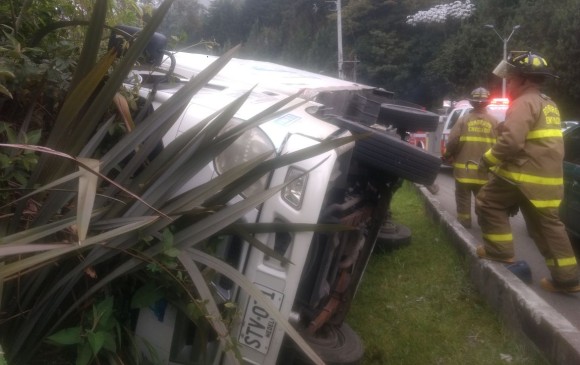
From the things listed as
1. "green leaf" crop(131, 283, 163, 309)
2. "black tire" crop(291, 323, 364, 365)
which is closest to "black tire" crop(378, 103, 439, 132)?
"black tire" crop(291, 323, 364, 365)

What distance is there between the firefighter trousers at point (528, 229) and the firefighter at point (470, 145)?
2256mm

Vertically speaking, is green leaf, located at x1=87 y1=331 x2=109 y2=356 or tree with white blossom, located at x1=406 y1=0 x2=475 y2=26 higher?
tree with white blossom, located at x1=406 y1=0 x2=475 y2=26

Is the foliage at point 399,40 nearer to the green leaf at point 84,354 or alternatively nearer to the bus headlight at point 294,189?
the bus headlight at point 294,189

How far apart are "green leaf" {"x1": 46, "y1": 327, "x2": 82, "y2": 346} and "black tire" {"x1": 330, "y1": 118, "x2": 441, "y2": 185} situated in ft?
5.64

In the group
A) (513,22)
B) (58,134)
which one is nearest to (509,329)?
(58,134)

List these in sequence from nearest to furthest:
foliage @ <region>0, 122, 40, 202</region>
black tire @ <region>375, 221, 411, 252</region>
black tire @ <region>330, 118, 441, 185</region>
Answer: foliage @ <region>0, 122, 40, 202</region> → black tire @ <region>330, 118, 441, 185</region> → black tire @ <region>375, 221, 411, 252</region>

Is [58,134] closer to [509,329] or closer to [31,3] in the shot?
[31,3]

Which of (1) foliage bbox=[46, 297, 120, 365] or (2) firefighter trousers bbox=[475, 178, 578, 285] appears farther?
(2) firefighter trousers bbox=[475, 178, 578, 285]

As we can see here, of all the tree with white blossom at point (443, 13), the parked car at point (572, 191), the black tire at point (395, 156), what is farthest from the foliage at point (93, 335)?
the tree with white blossom at point (443, 13)

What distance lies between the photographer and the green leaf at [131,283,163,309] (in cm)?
245

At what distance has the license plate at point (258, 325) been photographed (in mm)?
2641

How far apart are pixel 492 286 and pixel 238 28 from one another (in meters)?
35.3

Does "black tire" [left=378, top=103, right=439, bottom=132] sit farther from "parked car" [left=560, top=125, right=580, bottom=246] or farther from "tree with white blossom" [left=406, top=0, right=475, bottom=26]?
"tree with white blossom" [left=406, top=0, right=475, bottom=26]

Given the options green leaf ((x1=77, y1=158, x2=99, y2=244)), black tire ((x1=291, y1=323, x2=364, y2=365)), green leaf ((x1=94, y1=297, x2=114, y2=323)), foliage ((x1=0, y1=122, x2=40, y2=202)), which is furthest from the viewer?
black tire ((x1=291, y1=323, x2=364, y2=365))
